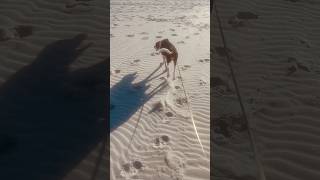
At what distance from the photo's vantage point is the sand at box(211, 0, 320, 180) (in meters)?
5.76

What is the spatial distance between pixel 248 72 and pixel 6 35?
444cm

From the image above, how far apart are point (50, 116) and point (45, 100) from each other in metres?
0.40

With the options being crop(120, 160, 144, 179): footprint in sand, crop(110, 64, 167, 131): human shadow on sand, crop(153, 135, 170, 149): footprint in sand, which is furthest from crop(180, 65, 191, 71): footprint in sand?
crop(120, 160, 144, 179): footprint in sand

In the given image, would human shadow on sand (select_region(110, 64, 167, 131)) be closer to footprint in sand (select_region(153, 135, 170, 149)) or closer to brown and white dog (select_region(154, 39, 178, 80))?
brown and white dog (select_region(154, 39, 178, 80))

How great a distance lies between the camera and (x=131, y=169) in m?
5.59

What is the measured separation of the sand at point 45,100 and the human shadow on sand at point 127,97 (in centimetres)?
20

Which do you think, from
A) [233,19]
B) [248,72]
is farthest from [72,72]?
[233,19]

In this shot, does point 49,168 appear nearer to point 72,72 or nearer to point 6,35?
point 72,72

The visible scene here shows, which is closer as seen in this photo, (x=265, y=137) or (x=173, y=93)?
(x=265, y=137)

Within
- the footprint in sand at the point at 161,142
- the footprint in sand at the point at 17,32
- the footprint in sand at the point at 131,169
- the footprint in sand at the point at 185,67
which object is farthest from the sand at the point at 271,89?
the footprint in sand at the point at 17,32

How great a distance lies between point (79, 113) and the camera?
6.59 meters

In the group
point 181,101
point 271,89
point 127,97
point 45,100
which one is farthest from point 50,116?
point 271,89

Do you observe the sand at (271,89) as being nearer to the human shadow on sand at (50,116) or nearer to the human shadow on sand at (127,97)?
the human shadow on sand at (127,97)

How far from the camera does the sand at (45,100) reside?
5730 millimetres
